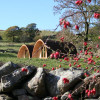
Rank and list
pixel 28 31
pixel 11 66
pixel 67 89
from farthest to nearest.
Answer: pixel 28 31 < pixel 11 66 < pixel 67 89

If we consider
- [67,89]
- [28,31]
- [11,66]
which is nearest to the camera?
[67,89]

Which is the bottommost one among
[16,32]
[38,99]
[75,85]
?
[38,99]

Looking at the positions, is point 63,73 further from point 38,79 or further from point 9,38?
point 9,38

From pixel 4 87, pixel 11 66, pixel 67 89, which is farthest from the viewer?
pixel 11 66

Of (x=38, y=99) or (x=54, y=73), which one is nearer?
(x=38, y=99)

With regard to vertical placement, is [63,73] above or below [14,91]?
above

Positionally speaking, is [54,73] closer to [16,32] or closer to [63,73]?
[63,73]

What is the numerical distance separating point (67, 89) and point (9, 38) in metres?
43.3

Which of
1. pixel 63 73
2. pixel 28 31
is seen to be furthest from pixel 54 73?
pixel 28 31

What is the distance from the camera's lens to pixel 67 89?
5738 millimetres

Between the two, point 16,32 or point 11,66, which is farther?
point 16,32

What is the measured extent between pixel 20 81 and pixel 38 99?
0.77 metres

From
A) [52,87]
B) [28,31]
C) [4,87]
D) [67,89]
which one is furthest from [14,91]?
[28,31]

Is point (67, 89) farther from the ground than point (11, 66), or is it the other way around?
point (11, 66)
